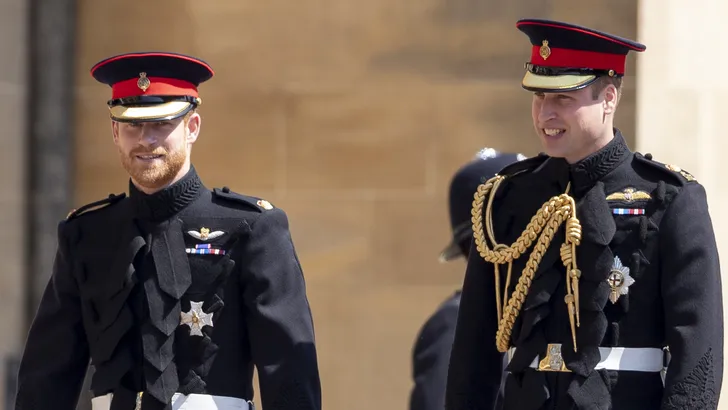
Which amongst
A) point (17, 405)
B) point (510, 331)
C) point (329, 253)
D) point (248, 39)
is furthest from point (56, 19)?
point (510, 331)

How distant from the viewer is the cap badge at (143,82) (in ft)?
19.3

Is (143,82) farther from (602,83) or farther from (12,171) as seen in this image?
(12,171)

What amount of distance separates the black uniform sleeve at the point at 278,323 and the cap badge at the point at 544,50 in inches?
41.7

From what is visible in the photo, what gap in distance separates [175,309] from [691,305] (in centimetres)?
165

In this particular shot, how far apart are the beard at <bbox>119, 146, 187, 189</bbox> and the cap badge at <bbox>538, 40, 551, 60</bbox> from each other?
1.21 metres

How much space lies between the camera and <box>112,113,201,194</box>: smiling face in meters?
5.77

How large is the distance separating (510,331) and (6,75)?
4106mm

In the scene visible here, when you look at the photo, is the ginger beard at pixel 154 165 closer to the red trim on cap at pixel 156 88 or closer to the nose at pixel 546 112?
the red trim on cap at pixel 156 88

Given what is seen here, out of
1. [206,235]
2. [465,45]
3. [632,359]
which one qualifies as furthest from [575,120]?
[465,45]

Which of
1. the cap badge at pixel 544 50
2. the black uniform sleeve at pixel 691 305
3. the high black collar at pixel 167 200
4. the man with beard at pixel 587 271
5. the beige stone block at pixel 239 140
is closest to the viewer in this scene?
the black uniform sleeve at pixel 691 305

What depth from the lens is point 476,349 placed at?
18.0 ft

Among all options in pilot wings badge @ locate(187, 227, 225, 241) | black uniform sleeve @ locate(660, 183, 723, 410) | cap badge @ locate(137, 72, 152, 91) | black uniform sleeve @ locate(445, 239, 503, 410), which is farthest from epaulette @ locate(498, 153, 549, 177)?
cap badge @ locate(137, 72, 152, 91)

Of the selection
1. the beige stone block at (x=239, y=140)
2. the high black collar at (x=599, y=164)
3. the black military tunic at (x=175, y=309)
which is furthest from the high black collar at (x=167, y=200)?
the beige stone block at (x=239, y=140)

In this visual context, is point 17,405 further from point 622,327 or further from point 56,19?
point 56,19
